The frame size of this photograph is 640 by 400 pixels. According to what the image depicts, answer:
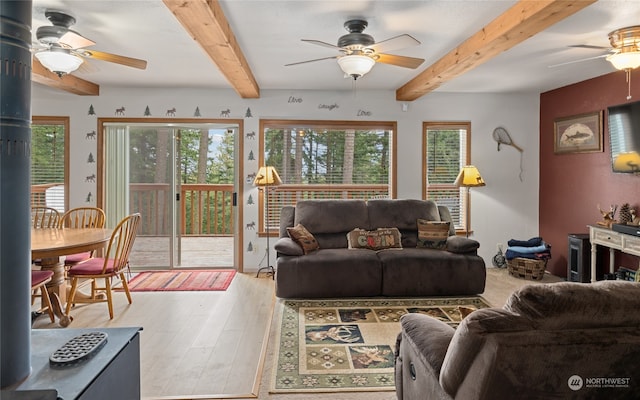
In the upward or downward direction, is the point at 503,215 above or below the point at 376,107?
below

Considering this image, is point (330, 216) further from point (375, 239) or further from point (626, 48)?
point (626, 48)

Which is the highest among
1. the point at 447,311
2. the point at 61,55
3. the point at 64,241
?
the point at 61,55

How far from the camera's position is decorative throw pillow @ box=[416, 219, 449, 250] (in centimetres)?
452

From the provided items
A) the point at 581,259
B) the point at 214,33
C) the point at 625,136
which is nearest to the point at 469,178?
the point at 581,259

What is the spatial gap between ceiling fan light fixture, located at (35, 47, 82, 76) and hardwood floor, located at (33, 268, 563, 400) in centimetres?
213

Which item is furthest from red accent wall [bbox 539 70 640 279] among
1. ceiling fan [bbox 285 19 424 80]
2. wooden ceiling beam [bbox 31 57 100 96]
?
wooden ceiling beam [bbox 31 57 100 96]

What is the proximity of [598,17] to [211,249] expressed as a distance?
575cm

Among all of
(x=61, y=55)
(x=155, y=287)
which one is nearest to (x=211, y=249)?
(x=155, y=287)

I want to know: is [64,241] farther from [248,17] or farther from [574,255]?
[574,255]

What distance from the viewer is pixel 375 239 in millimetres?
4520

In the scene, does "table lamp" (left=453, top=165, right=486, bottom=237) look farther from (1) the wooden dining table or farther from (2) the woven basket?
(1) the wooden dining table

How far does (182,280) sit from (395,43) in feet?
12.2

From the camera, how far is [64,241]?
3.30m

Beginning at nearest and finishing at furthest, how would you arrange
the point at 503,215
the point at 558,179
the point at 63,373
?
the point at 63,373 < the point at 558,179 < the point at 503,215
